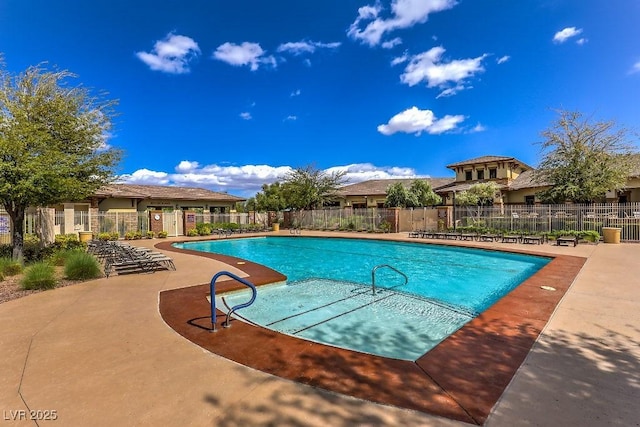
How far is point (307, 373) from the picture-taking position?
3.46 metres

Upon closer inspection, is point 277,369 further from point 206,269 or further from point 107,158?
point 107,158

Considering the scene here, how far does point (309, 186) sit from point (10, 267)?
2485 cm

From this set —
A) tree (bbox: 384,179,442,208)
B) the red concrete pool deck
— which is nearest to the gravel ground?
the red concrete pool deck

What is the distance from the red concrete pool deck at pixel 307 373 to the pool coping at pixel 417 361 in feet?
0.05

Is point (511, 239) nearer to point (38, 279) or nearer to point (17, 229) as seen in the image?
point (38, 279)

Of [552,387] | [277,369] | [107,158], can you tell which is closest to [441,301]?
[552,387]

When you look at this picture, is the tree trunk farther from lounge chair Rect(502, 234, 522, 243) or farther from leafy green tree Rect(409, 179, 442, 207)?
leafy green tree Rect(409, 179, 442, 207)

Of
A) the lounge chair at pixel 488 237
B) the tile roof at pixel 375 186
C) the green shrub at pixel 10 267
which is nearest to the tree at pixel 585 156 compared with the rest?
the lounge chair at pixel 488 237

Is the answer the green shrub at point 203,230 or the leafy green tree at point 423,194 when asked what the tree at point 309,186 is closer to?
the leafy green tree at point 423,194

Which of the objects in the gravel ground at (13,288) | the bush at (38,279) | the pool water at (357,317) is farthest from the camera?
the bush at (38,279)

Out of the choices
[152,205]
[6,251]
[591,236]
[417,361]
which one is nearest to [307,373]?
[417,361]

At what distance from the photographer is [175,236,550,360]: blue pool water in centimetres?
586

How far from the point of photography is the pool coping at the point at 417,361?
9.70 ft

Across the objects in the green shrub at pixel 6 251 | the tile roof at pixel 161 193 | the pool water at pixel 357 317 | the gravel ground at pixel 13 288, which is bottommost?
the pool water at pixel 357 317
